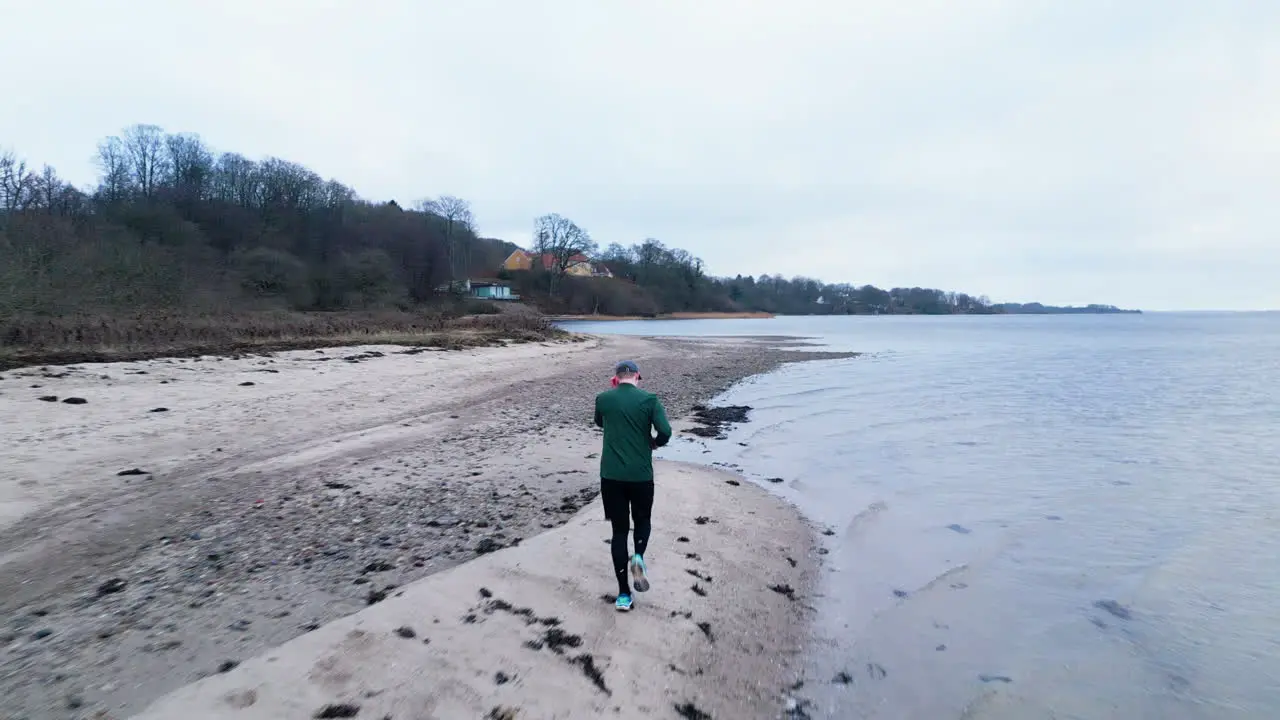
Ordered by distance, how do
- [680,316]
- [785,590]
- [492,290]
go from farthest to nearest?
[680,316], [492,290], [785,590]

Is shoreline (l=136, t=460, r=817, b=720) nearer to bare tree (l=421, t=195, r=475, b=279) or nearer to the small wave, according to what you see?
the small wave

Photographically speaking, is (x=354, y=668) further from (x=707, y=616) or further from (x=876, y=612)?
(x=876, y=612)

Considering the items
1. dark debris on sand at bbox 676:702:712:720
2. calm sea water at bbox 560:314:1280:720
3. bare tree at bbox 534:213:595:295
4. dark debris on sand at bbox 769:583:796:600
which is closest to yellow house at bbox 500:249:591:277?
bare tree at bbox 534:213:595:295

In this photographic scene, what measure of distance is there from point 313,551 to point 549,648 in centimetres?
300

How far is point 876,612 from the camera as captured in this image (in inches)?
234

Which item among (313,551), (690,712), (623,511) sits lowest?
(690,712)

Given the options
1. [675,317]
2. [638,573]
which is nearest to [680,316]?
[675,317]

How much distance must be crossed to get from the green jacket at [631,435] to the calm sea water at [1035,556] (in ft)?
6.87

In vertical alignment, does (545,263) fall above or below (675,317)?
above

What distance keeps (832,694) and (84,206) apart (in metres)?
60.8

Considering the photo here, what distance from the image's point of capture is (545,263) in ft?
343

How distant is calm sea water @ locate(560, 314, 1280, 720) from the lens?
4.88 m

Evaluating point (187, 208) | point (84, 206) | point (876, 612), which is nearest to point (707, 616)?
point (876, 612)

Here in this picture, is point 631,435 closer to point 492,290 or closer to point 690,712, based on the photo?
point 690,712
